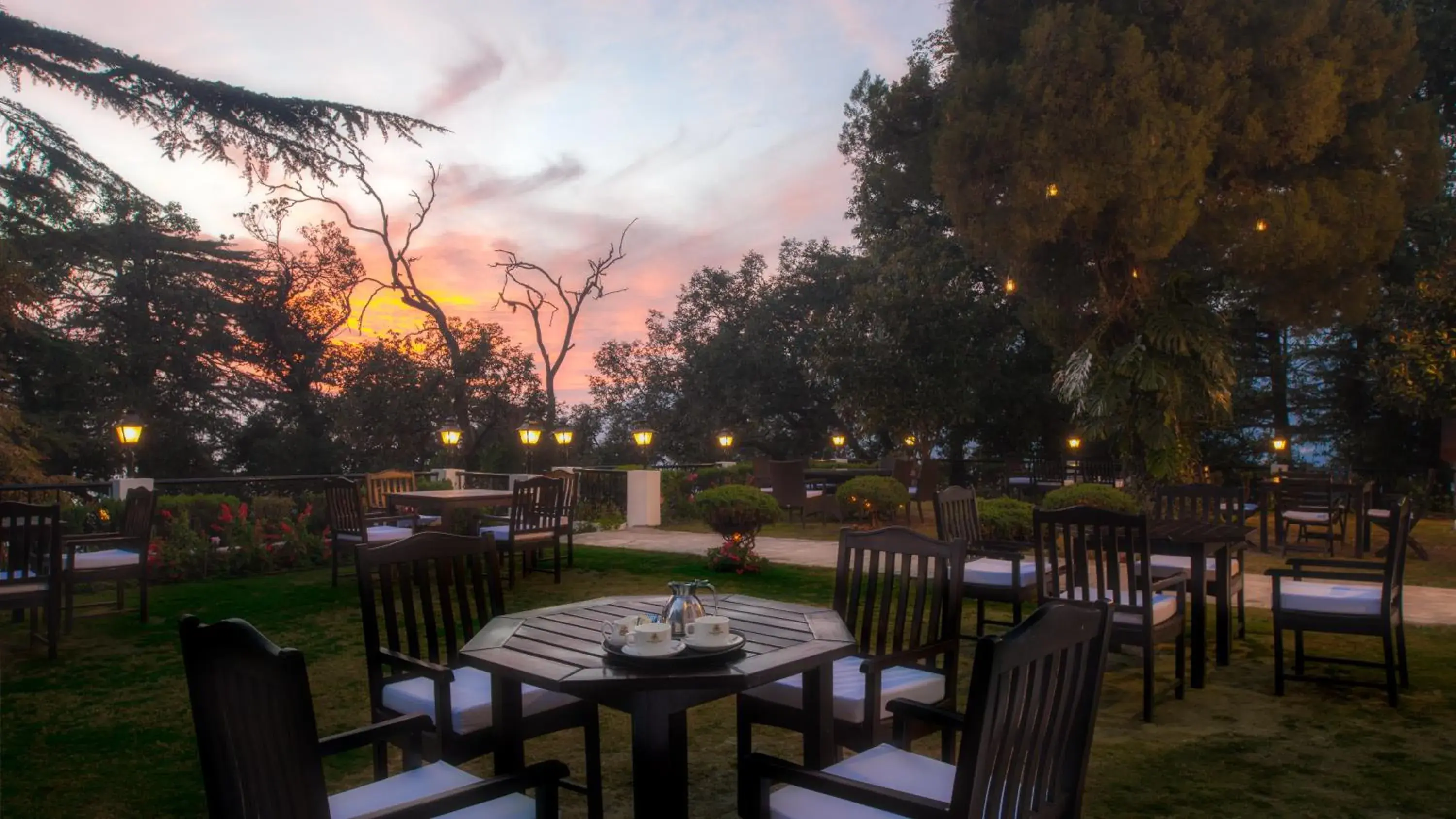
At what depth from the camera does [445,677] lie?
2477 mm

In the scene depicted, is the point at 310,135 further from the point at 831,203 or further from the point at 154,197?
the point at 831,203

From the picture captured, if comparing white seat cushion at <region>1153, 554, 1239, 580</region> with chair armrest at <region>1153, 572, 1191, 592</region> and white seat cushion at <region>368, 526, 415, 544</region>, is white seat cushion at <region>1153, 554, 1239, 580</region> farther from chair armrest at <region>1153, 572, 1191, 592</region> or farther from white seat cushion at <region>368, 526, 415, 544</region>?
white seat cushion at <region>368, 526, 415, 544</region>

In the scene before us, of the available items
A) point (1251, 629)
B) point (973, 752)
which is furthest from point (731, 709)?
point (1251, 629)

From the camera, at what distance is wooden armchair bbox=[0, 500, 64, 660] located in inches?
180

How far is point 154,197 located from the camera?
927cm

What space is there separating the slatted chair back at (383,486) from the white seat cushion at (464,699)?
6.30 m

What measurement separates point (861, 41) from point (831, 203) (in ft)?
22.5

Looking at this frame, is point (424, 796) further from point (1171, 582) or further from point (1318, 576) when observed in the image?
point (1318, 576)

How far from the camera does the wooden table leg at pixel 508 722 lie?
95.0 inches

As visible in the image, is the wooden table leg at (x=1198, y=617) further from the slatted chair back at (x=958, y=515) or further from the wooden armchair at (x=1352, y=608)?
the slatted chair back at (x=958, y=515)

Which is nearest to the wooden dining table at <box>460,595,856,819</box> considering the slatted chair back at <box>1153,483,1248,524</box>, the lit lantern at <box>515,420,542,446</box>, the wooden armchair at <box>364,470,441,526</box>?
the slatted chair back at <box>1153,483,1248,524</box>

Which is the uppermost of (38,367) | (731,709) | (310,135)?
(310,135)

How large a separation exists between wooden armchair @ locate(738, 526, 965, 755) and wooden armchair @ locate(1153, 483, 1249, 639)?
2.00 m

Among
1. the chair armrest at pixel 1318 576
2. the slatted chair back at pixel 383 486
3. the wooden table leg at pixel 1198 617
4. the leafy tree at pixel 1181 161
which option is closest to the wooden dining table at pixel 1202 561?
the wooden table leg at pixel 1198 617
